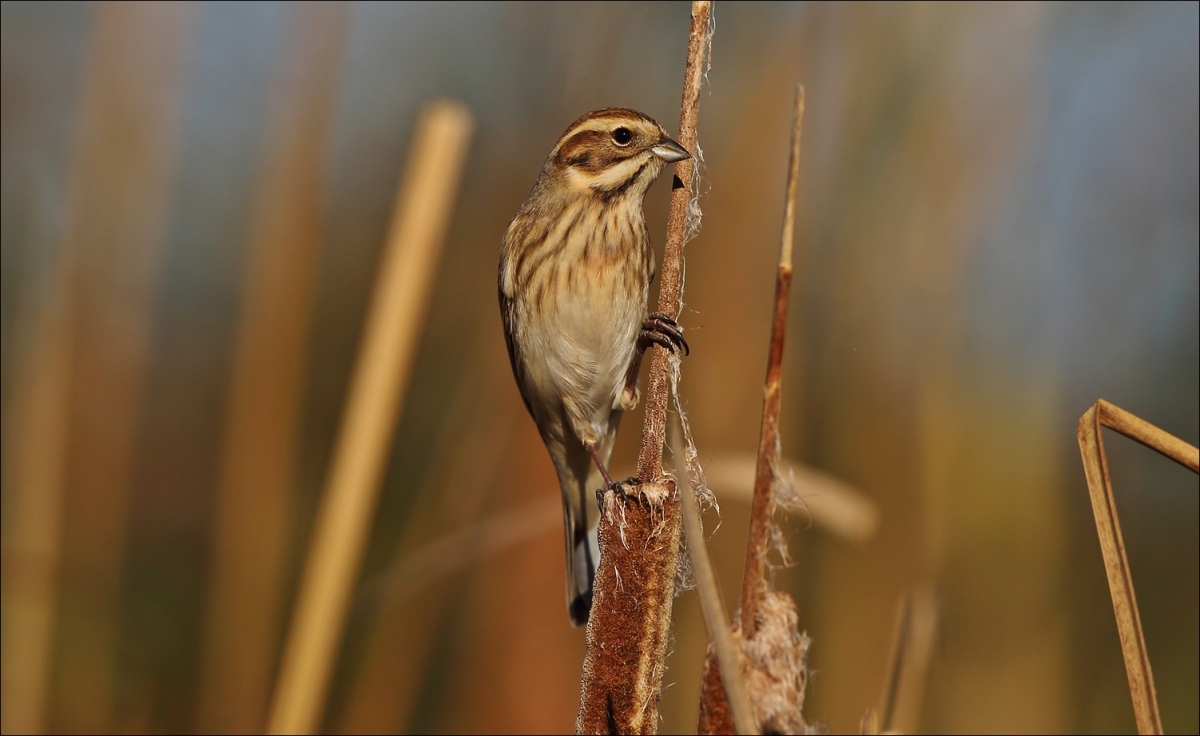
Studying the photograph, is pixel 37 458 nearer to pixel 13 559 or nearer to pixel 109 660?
pixel 13 559

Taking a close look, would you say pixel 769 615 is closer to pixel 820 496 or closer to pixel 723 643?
pixel 723 643

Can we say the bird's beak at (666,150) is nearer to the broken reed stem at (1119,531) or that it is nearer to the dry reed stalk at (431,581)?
the dry reed stalk at (431,581)

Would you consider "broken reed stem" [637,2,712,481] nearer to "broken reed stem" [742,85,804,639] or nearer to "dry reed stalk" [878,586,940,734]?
"broken reed stem" [742,85,804,639]

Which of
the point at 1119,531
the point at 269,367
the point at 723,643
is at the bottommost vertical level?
the point at 723,643

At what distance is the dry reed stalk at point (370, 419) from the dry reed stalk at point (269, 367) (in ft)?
2.61

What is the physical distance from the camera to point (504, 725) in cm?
316

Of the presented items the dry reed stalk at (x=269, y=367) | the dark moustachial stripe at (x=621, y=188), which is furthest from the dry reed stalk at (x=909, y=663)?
the dry reed stalk at (x=269, y=367)

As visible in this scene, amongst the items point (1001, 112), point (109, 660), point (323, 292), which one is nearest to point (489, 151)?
point (323, 292)

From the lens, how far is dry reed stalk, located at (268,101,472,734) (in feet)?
6.34

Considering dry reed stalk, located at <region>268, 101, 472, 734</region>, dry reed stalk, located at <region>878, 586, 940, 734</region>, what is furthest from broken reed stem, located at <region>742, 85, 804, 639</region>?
dry reed stalk, located at <region>268, 101, 472, 734</region>

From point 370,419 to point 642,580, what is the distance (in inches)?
30.8

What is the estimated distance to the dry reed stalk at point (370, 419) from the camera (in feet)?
6.34

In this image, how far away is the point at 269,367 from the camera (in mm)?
2828

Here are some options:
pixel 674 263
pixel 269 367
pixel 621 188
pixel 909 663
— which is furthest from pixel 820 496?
pixel 269 367
